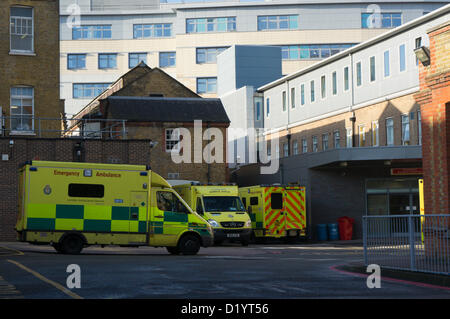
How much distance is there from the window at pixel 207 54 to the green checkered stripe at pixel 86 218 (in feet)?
193

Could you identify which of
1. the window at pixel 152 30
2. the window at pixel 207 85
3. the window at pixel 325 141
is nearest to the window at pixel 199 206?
the window at pixel 325 141

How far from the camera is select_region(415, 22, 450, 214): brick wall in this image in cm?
1967

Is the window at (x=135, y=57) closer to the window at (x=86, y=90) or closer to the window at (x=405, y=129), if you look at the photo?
the window at (x=86, y=90)

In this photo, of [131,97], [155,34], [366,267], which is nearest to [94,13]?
[155,34]

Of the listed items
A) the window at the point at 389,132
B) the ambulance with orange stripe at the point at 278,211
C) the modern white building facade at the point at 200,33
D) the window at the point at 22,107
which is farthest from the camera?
the modern white building facade at the point at 200,33

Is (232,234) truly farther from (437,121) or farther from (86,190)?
(437,121)

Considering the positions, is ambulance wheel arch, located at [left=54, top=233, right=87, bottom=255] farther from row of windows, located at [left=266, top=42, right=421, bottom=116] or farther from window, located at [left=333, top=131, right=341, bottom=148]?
window, located at [left=333, top=131, right=341, bottom=148]

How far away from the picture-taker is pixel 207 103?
1847 inches

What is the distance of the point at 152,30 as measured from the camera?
8556 cm

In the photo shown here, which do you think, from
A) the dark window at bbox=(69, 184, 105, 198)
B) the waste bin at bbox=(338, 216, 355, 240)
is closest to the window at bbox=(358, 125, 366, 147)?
the waste bin at bbox=(338, 216, 355, 240)

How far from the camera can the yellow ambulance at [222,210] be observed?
30.8 m

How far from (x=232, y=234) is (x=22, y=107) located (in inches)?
527

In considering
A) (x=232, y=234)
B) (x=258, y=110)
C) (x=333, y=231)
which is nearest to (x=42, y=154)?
(x=232, y=234)
